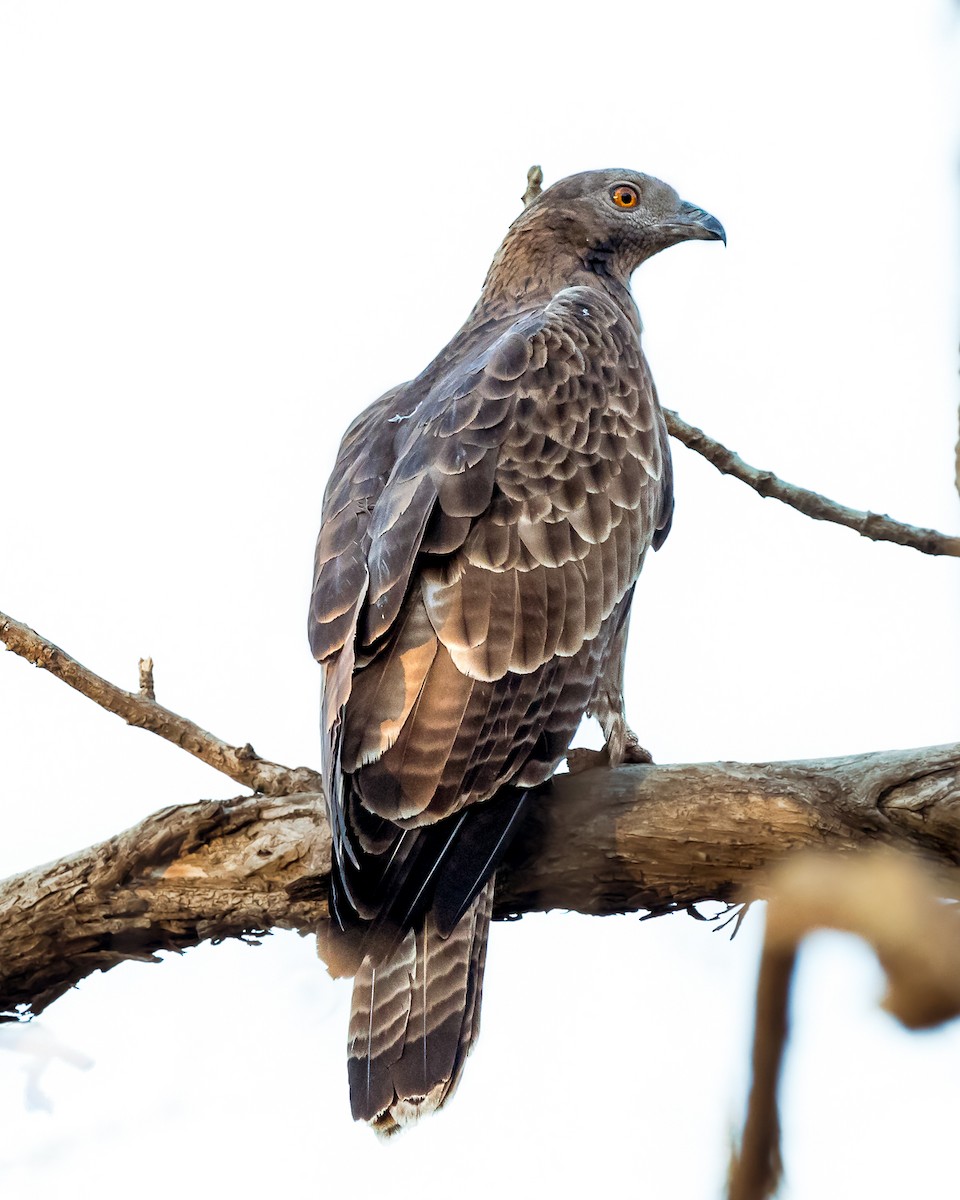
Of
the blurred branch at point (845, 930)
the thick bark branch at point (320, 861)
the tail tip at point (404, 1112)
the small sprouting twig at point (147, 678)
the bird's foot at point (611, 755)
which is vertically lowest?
the blurred branch at point (845, 930)

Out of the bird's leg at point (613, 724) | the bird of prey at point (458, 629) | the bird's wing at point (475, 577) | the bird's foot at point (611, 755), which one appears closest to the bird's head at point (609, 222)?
the bird of prey at point (458, 629)

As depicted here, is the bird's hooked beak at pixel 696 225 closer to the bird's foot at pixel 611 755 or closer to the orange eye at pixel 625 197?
the orange eye at pixel 625 197

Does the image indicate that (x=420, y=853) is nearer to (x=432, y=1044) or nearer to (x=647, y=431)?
(x=432, y=1044)

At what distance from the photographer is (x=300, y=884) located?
145 inches

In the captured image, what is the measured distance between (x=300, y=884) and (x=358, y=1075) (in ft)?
1.87

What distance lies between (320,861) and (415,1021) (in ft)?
1.79

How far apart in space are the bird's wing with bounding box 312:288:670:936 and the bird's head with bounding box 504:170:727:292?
117 centimetres

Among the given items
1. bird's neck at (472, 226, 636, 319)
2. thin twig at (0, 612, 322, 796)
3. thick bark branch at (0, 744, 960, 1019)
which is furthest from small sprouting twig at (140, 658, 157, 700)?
bird's neck at (472, 226, 636, 319)

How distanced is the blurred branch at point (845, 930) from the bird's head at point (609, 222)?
5.14m

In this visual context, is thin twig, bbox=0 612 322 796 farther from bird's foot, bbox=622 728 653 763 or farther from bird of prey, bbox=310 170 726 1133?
bird's foot, bbox=622 728 653 763

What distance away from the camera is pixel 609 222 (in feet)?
19.1

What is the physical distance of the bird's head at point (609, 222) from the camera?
5797 mm

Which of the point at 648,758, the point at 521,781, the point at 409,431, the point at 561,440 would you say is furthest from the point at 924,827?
the point at 409,431

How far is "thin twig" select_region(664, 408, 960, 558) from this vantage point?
3.66 m
